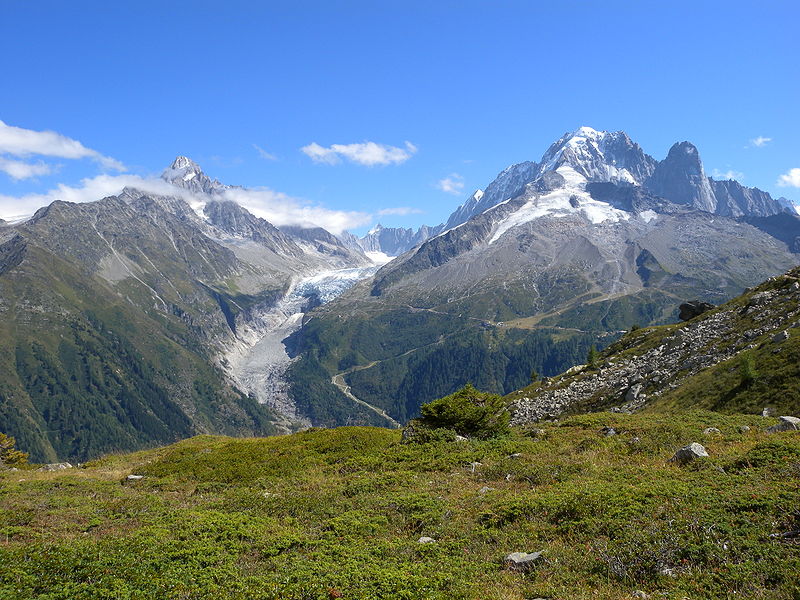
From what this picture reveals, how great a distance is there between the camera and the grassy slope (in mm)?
13453

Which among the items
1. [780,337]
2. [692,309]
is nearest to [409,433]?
[780,337]

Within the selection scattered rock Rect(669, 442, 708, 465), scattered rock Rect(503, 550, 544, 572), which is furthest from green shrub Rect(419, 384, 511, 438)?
scattered rock Rect(503, 550, 544, 572)

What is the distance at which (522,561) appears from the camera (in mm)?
14914

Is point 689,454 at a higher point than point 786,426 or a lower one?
higher

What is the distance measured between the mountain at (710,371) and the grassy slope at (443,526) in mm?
11924

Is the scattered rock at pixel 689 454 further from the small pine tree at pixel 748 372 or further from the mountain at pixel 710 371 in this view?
the small pine tree at pixel 748 372

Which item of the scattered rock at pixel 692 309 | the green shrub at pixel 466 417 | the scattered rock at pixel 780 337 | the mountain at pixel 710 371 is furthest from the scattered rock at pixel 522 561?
the scattered rock at pixel 692 309

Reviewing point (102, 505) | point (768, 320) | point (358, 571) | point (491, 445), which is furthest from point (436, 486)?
point (768, 320)

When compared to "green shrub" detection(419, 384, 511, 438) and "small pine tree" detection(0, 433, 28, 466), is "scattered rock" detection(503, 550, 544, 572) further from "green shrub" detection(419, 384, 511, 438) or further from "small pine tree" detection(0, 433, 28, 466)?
"small pine tree" detection(0, 433, 28, 466)

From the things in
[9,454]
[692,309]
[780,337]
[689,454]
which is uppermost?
[692,309]

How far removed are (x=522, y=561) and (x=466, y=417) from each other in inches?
790

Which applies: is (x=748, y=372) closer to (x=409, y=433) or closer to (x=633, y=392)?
(x=633, y=392)

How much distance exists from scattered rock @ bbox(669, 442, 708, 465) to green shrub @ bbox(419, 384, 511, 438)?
13.4 meters

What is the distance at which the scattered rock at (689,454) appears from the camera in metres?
22.2
